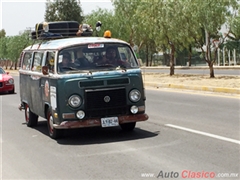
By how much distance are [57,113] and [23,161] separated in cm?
156

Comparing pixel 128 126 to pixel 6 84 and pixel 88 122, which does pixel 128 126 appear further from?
pixel 6 84

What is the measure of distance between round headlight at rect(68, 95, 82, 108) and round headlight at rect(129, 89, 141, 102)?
3.35 ft

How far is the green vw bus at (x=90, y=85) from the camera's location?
31.3ft

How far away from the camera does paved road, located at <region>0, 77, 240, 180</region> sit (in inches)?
281

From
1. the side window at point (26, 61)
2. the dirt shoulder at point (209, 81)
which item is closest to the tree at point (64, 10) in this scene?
the dirt shoulder at point (209, 81)

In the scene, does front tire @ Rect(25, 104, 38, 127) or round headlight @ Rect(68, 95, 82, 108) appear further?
front tire @ Rect(25, 104, 38, 127)

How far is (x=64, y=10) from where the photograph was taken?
76.2 metres

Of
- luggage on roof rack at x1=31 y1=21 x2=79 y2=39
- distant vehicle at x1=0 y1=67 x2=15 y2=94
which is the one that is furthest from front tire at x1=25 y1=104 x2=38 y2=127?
distant vehicle at x1=0 y1=67 x2=15 y2=94

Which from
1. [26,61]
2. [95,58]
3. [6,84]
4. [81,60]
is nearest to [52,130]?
[81,60]

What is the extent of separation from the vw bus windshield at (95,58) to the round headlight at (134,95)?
60 centimetres

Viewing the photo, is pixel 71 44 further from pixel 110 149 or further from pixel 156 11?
pixel 156 11

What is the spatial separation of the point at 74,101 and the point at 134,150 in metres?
1.65

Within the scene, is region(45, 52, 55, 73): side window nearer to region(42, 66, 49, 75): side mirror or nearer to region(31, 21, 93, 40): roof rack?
region(42, 66, 49, 75): side mirror

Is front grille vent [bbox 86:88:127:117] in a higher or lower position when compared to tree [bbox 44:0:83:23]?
lower
